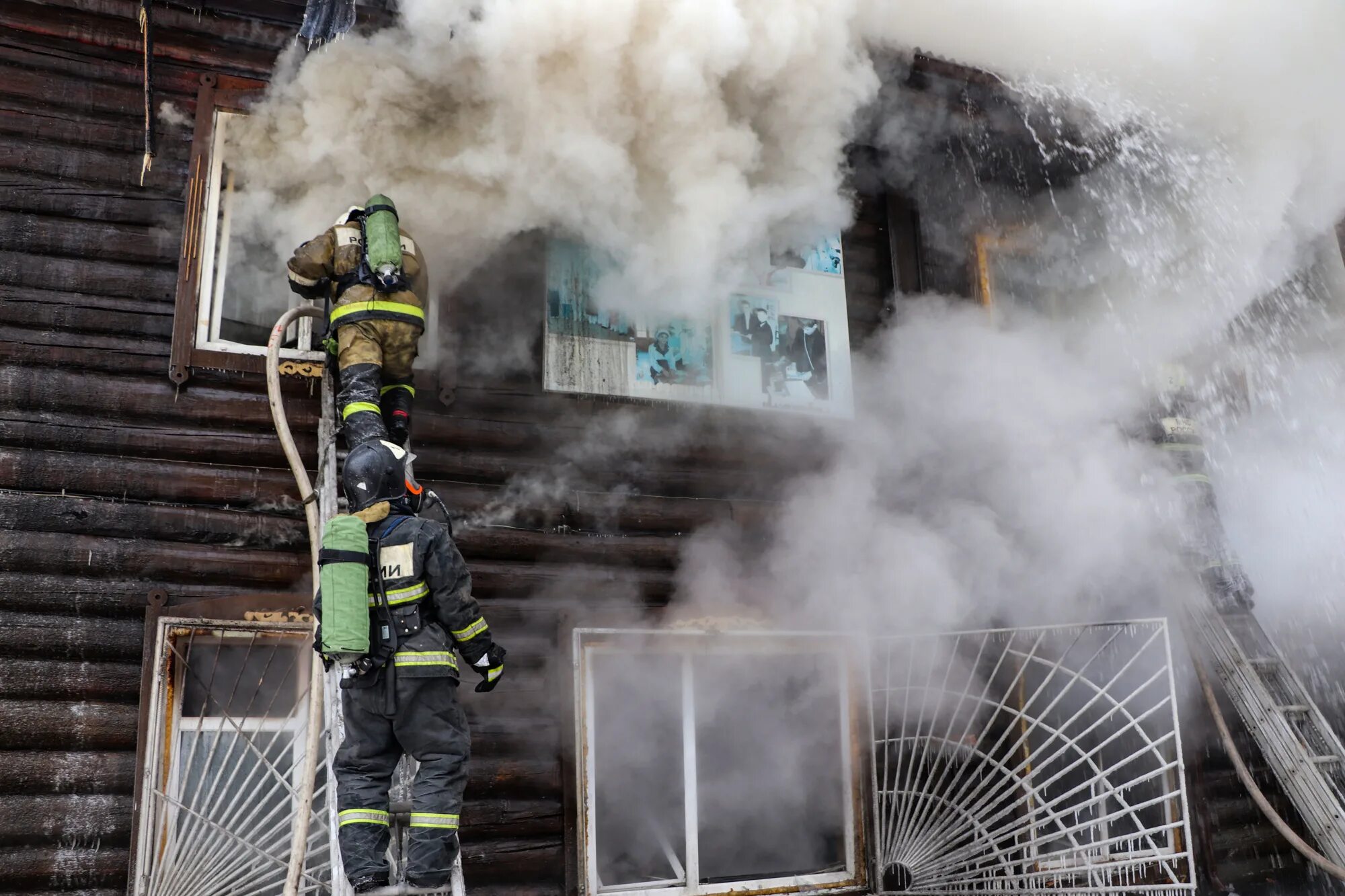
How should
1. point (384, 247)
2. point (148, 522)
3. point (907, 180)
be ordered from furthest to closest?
point (907, 180), point (148, 522), point (384, 247)

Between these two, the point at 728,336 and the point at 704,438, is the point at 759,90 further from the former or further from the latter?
the point at 704,438

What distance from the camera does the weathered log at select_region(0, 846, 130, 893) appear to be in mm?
4355

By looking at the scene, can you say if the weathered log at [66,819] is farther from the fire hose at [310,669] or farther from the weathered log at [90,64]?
the weathered log at [90,64]

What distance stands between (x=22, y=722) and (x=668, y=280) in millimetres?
3685

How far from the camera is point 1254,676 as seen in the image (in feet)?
19.5

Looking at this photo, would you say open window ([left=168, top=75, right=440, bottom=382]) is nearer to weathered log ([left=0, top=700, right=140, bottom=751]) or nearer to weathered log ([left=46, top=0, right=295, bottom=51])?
weathered log ([left=46, top=0, right=295, bottom=51])

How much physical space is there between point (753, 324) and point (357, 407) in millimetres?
2572

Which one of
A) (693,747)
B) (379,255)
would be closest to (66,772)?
(379,255)

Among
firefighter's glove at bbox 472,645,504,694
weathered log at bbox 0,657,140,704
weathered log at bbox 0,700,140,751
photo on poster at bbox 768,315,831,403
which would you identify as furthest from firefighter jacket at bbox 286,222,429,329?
photo on poster at bbox 768,315,831,403

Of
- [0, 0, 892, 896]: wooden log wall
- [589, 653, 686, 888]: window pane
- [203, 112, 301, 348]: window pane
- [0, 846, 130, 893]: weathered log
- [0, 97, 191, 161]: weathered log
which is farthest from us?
[589, 653, 686, 888]: window pane

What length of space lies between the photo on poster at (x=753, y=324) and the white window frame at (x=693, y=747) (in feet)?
5.41

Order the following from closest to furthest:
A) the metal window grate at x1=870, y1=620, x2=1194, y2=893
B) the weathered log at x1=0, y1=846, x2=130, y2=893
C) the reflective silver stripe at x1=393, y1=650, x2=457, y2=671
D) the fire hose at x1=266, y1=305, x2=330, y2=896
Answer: the reflective silver stripe at x1=393, y1=650, x2=457, y2=671, the fire hose at x1=266, y1=305, x2=330, y2=896, the weathered log at x1=0, y1=846, x2=130, y2=893, the metal window grate at x1=870, y1=620, x2=1194, y2=893

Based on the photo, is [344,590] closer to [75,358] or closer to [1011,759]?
[75,358]

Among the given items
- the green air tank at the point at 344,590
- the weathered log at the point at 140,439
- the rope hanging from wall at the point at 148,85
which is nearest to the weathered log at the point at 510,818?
the green air tank at the point at 344,590
